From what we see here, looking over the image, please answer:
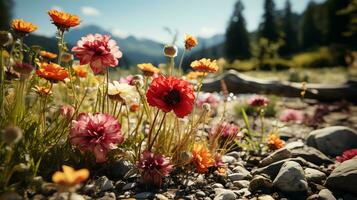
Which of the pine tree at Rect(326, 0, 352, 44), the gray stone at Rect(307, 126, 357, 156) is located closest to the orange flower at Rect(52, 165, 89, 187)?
the gray stone at Rect(307, 126, 357, 156)

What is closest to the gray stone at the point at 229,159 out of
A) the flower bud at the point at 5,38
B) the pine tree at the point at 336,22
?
the flower bud at the point at 5,38

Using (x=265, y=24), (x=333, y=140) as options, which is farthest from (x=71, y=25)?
(x=265, y=24)

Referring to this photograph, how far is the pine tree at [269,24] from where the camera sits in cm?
4557

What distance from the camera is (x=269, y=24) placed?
150 ft

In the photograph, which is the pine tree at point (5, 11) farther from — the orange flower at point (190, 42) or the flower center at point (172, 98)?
the flower center at point (172, 98)

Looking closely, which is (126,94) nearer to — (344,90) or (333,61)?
(344,90)

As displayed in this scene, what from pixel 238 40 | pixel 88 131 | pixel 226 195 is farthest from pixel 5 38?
pixel 238 40

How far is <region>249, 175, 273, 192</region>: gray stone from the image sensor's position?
8.32 feet

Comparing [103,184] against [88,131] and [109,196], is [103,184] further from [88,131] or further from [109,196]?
[88,131]

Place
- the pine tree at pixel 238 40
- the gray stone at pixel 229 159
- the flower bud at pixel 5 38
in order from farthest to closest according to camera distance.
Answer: the pine tree at pixel 238 40
the gray stone at pixel 229 159
the flower bud at pixel 5 38

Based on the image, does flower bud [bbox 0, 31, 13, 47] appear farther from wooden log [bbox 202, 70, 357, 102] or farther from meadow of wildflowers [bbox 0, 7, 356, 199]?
wooden log [bbox 202, 70, 357, 102]

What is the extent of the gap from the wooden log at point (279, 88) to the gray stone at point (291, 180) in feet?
19.3

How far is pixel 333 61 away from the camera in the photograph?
3089 centimetres

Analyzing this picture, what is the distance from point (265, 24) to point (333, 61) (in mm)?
16592
